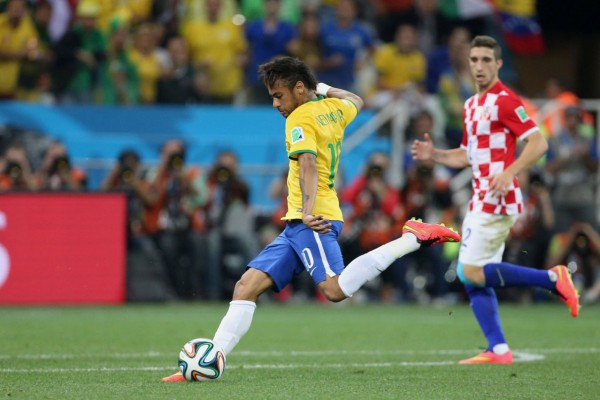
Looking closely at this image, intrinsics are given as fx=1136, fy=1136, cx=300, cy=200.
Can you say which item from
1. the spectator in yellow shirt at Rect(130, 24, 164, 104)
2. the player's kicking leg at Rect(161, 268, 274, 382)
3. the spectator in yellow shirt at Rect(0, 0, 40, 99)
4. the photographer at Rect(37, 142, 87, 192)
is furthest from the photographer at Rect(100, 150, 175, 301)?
the player's kicking leg at Rect(161, 268, 274, 382)

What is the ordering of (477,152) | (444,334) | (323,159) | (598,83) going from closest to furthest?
1. (323,159)
2. (477,152)
3. (444,334)
4. (598,83)

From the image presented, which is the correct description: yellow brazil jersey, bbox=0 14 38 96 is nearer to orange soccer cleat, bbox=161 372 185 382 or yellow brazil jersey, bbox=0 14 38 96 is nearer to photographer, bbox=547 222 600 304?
photographer, bbox=547 222 600 304

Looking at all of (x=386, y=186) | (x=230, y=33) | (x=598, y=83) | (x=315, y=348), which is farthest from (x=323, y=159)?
(x=598, y=83)

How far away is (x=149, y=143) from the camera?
1636 cm

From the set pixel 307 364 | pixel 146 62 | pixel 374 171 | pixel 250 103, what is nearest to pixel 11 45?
pixel 146 62

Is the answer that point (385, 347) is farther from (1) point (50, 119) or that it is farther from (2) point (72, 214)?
(1) point (50, 119)

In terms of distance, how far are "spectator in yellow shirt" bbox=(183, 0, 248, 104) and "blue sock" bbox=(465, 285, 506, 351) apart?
31.3 ft

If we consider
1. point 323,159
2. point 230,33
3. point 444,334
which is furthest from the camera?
point 230,33

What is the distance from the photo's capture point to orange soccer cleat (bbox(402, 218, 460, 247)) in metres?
7.55

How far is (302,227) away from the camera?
23.8 feet

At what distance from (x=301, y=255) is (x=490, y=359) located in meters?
1.95

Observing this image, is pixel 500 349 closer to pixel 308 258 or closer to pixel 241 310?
pixel 308 258

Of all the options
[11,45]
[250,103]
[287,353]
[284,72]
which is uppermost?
[11,45]

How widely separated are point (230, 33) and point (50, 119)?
10.2 feet
